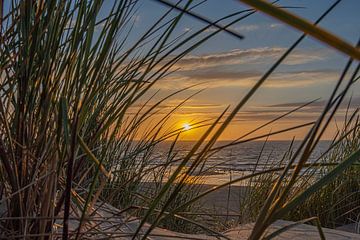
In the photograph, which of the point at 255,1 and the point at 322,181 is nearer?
the point at 255,1

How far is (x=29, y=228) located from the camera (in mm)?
876

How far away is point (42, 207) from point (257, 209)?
229 cm

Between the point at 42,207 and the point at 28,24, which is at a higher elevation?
the point at 28,24

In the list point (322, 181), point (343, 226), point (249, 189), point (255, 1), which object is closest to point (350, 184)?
point (343, 226)

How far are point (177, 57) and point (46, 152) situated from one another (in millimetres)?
278

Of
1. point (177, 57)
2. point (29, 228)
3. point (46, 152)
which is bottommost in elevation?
point (29, 228)

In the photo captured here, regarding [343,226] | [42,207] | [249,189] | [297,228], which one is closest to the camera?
[42,207]

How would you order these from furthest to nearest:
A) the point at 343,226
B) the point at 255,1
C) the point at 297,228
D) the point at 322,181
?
the point at 343,226, the point at 297,228, the point at 322,181, the point at 255,1

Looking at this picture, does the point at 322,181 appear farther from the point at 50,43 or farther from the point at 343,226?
the point at 343,226

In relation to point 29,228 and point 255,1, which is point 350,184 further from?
point 255,1

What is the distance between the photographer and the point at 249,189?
10.5 ft

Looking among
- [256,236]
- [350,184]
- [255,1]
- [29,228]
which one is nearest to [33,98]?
[29,228]

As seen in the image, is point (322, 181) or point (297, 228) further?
Answer: point (297, 228)

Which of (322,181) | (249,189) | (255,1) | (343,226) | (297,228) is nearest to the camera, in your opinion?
(255,1)
